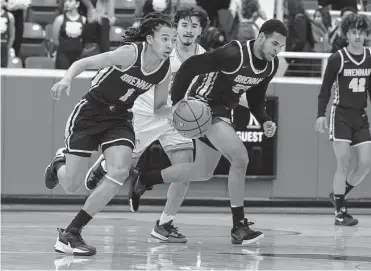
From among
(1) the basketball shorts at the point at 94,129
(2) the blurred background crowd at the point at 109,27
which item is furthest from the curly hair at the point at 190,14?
(2) the blurred background crowd at the point at 109,27

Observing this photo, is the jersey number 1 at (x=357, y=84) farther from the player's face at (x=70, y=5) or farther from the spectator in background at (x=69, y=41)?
the player's face at (x=70, y=5)

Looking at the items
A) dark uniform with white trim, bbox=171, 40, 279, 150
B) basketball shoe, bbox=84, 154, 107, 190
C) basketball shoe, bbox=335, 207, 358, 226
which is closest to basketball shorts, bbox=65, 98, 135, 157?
dark uniform with white trim, bbox=171, 40, 279, 150

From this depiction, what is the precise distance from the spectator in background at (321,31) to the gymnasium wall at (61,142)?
54 cm

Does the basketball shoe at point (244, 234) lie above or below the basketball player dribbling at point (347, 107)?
below

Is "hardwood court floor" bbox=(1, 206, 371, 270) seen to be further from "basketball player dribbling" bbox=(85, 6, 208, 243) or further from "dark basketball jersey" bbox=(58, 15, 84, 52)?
"dark basketball jersey" bbox=(58, 15, 84, 52)

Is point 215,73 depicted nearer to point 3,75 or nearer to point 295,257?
point 295,257

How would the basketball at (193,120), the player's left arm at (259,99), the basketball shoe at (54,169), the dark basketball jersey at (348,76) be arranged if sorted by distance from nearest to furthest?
the basketball at (193,120), the basketball shoe at (54,169), the player's left arm at (259,99), the dark basketball jersey at (348,76)

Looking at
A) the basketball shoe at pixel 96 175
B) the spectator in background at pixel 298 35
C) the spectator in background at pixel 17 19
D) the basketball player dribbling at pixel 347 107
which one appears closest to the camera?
the basketball shoe at pixel 96 175

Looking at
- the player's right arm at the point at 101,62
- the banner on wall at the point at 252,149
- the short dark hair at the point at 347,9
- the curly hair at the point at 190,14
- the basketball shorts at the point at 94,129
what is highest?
the curly hair at the point at 190,14

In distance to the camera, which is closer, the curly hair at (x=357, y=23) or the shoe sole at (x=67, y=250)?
the shoe sole at (x=67, y=250)

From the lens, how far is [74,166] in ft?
26.1

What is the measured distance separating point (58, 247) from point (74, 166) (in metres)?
0.67

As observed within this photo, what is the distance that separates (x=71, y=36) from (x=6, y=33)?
986 millimetres

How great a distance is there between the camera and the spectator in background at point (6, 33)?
13.9 metres
